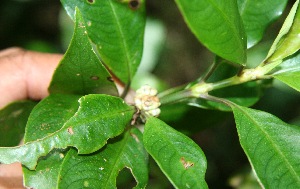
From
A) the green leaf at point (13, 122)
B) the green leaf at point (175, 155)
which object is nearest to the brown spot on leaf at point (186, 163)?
the green leaf at point (175, 155)

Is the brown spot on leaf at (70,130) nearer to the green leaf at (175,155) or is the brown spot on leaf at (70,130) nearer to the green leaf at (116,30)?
the green leaf at (175,155)

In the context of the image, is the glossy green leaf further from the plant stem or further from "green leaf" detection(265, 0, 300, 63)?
"green leaf" detection(265, 0, 300, 63)

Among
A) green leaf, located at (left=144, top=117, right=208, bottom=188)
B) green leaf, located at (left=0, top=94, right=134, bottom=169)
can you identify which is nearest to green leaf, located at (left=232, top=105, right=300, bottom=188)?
green leaf, located at (left=144, top=117, right=208, bottom=188)

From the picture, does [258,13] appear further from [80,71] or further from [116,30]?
[80,71]

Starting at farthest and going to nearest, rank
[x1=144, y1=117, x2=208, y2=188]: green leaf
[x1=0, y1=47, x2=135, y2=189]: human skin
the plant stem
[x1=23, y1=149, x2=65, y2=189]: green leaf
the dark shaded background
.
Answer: the dark shaded background, [x1=0, y1=47, x2=135, y2=189]: human skin, the plant stem, [x1=23, y1=149, x2=65, y2=189]: green leaf, [x1=144, y1=117, x2=208, y2=188]: green leaf

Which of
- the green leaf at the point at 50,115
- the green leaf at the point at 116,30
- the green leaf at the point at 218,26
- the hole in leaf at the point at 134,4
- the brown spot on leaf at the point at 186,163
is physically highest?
the green leaf at the point at 218,26

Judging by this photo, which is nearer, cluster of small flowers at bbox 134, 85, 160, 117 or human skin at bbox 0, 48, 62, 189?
cluster of small flowers at bbox 134, 85, 160, 117

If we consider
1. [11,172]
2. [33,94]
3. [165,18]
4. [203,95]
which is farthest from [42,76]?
[165,18]
